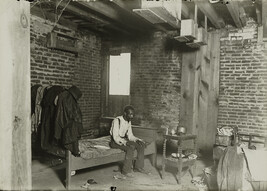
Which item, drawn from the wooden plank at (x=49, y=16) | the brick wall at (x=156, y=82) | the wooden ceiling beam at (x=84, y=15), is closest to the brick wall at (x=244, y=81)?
the brick wall at (x=156, y=82)

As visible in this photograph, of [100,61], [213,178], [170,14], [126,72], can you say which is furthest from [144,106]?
[170,14]

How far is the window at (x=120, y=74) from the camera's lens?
28.0ft

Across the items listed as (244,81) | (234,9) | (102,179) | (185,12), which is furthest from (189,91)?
(102,179)

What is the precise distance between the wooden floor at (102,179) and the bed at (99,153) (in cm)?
32

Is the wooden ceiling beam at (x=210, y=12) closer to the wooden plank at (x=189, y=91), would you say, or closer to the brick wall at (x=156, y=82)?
the wooden plank at (x=189, y=91)

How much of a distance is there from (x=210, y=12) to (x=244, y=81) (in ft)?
6.70

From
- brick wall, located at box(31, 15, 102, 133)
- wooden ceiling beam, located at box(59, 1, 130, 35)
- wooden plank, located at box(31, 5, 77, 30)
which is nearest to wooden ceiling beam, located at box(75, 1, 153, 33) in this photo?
wooden ceiling beam, located at box(59, 1, 130, 35)

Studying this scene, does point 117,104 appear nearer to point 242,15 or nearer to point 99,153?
point 99,153

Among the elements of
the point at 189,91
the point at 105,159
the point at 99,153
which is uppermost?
the point at 189,91

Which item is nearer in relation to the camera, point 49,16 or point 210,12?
point 210,12

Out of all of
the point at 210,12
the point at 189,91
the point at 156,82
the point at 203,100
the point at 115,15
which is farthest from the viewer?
the point at 156,82

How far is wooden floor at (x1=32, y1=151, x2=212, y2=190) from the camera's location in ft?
16.1

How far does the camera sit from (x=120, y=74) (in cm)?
870

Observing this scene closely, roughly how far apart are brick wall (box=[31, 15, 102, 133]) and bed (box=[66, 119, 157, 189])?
2.07 m
